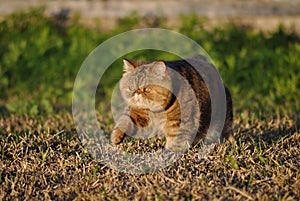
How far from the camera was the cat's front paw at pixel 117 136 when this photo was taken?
12.5ft

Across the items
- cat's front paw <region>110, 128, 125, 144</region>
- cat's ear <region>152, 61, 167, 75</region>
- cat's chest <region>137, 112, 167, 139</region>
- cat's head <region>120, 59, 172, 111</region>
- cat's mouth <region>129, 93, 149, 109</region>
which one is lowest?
cat's front paw <region>110, 128, 125, 144</region>

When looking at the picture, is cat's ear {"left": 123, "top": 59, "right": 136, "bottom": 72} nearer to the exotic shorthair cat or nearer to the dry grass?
the exotic shorthair cat

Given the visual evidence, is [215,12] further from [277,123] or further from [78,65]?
[277,123]

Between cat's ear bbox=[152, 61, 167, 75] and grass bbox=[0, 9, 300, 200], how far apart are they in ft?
1.98

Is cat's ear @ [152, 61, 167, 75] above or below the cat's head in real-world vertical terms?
above

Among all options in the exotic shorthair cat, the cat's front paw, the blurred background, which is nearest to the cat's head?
the exotic shorthair cat

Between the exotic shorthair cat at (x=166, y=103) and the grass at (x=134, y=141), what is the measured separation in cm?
18

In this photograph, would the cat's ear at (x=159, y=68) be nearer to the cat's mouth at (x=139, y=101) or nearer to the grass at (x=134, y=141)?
the cat's mouth at (x=139, y=101)

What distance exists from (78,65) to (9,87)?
38.8 inches

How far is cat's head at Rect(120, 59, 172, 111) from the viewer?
3.59 meters

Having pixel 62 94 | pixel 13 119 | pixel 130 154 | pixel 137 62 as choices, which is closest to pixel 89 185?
pixel 130 154

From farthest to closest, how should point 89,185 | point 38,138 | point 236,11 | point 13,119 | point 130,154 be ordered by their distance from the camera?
point 236,11, point 13,119, point 38,138, point 130,154, point 89,185

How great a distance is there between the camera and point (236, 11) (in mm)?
7199

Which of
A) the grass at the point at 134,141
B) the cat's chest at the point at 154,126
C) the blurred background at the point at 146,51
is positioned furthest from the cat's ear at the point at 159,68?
the blurred background at the point at 146,51
